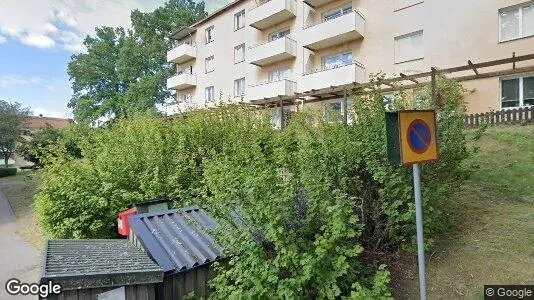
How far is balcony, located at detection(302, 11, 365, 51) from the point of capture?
16906 millimetres

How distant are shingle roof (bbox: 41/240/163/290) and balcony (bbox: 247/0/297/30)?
776 inches

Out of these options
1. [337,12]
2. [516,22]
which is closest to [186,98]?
[337,12]

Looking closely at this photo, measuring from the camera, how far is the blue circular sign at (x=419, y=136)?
2744 mm

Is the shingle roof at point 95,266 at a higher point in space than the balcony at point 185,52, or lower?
lower

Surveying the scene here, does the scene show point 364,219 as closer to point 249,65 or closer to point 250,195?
point 250,195

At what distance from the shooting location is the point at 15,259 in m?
7.52

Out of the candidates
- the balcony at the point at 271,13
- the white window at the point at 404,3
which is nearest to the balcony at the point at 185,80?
the balcony at the point at 271,13

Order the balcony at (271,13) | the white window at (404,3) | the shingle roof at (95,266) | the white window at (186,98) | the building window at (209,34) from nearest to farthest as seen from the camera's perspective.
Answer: the shingle roof at (95,266) < the white window at (404,3) < the balcony at (271,13) < the building window at (209,34) < the white window at (186,98)

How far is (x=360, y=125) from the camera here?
14.8 feet

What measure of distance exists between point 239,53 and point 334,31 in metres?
9.85

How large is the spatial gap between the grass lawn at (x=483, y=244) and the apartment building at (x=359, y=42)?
673 centimetres

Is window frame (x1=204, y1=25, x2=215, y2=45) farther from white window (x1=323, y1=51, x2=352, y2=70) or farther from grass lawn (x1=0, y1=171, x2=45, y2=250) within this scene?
grass lawn (x1=0, y1=171, x2=45, y2=250)

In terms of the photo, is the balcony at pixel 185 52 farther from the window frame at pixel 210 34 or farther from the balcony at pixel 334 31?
the balcony at pixel 334 31

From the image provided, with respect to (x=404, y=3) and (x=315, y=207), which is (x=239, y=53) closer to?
(x=404, y=3)
